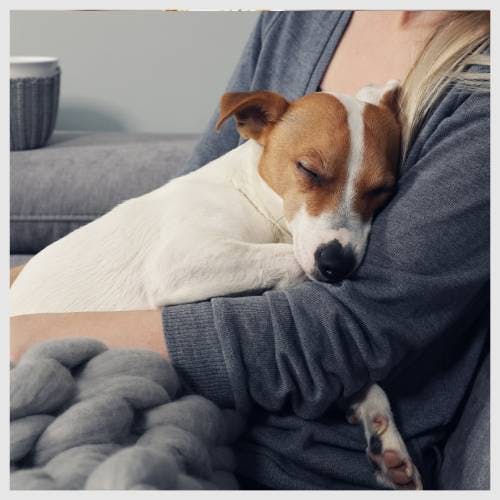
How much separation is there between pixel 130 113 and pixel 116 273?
31.4 inches

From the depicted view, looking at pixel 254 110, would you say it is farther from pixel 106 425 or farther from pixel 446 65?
pixel 106 425

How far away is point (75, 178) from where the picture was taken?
1.53 m

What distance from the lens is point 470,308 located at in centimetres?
100

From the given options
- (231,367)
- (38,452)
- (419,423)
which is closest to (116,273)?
(231,367)

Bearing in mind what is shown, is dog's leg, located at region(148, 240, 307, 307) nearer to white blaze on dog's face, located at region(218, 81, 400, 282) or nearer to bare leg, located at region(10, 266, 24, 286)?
white blaze on dog's face, located at region(218, 81, 400, 282)

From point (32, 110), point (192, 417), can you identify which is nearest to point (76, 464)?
point (192, 417)

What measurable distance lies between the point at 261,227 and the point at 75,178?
0.61 metres

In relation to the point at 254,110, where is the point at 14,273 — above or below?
below

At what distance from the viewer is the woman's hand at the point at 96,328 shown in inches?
35.3

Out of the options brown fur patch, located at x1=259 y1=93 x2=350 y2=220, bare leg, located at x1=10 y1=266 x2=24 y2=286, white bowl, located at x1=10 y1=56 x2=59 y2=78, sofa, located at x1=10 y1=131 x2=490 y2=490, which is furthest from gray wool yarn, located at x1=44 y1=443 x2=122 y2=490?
white bowl, located at x1=10 y1=56 x2=59 y2=78

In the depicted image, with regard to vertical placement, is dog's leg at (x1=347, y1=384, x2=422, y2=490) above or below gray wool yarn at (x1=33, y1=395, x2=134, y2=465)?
below

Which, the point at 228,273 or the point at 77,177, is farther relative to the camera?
the point at 77,177

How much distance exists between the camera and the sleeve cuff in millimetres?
869

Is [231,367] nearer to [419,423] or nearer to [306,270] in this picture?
[306,270]
